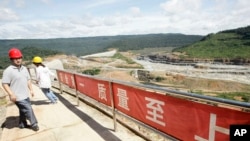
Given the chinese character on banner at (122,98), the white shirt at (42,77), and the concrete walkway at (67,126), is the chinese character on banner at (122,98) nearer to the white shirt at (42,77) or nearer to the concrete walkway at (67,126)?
the concrete walkway at (67,126)

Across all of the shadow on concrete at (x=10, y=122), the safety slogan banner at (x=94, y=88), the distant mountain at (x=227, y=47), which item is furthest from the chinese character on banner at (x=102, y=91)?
the distant mountain at (x=227, y=47)

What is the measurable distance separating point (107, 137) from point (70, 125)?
130 centimetres

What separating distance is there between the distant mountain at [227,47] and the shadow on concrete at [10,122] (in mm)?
94264

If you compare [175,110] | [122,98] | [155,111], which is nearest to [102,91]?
[122,98]

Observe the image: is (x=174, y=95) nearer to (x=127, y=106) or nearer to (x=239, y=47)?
(x=127, y=106)

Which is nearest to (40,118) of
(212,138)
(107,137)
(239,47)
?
(107,137)

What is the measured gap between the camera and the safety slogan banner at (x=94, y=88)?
5281 mm

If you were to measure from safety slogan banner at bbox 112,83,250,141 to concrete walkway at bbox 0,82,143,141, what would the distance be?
75 centimetres

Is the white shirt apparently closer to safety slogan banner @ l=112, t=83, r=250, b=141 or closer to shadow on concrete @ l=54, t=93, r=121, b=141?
shadow on concrete @ l=54, t=93, r=121, b=141

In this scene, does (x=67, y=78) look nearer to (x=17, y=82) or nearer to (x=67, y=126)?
(x=67, y=126)

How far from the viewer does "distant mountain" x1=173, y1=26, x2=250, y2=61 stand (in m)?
97.2

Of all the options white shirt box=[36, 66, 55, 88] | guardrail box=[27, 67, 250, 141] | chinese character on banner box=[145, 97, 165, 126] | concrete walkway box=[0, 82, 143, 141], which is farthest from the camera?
white shirt box=[36, 66, 55, 88]

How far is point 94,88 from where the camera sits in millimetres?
5984

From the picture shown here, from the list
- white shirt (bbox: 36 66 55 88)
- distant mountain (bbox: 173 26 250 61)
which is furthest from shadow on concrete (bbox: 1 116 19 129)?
distant mountain (bbox: 173 26 250 61)
